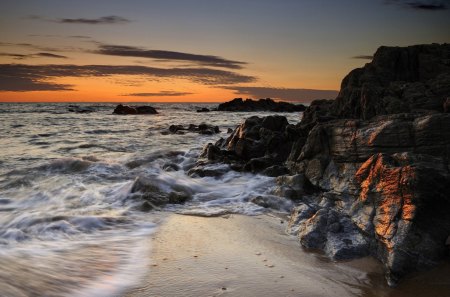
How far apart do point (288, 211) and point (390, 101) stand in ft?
16.4

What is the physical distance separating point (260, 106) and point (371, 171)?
6508cm

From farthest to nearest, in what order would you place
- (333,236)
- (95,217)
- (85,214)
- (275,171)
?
(275,171)
(85,214)
(95,217)
(333,236)

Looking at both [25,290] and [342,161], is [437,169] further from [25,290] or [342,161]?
[25,290]

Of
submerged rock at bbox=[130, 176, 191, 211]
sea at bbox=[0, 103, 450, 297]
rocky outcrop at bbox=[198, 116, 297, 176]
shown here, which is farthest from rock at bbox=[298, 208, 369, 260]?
rocky outcrop at bbox=[198, 116, 297, 176]

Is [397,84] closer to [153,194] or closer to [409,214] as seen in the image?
[153,194]

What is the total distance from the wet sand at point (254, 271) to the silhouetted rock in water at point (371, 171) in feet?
0.80

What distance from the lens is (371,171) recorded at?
18.6 ft

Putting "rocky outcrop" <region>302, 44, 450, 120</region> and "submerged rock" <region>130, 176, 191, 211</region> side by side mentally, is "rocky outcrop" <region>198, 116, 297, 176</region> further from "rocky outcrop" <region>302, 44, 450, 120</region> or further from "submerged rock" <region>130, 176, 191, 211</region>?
"submerged rock" <region>130, 176, 191, 211</region>

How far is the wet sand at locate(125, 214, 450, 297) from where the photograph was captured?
402 cm

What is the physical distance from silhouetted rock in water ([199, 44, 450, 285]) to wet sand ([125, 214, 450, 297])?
0.24 m

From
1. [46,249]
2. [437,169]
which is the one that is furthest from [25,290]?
[437,169]

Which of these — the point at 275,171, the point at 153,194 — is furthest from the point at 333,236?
the point at 275,171

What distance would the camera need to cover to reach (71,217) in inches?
273

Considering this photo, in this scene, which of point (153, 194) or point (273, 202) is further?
point (153, 194)
